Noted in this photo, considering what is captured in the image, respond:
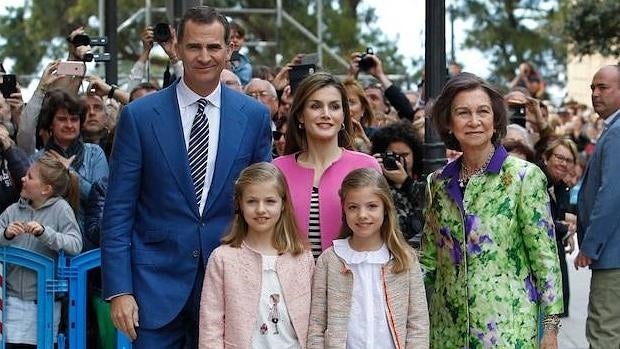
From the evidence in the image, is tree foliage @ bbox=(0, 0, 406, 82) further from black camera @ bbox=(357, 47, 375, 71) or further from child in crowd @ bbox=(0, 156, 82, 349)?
child in crowd @ bbox=(0, 156, 82, 349)

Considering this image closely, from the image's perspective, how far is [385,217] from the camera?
204 inches

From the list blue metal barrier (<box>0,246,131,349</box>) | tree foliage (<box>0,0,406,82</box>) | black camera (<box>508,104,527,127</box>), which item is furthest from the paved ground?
tree foliage (<box>0,0,406,82</box>)

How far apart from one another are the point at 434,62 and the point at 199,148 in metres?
2.48

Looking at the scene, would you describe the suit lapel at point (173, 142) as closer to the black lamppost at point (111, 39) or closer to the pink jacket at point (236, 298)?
the pink jacket at point (236, 298)

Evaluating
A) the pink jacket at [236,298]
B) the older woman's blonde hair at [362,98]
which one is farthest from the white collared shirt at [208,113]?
the older woman's blonde hair at [362,98]

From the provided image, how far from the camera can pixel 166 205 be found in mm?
5051

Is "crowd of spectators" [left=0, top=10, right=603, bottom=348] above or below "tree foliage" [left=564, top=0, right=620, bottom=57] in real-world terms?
below

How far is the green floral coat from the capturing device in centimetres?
500

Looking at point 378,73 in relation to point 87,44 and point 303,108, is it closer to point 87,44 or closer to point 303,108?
point 87,44

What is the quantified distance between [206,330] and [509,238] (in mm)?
1302

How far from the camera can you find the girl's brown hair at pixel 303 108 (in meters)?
5.40

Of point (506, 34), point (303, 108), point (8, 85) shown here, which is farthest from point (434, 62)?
point (506, 34)

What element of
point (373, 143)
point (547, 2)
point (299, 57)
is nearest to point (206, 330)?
point (373, 143)

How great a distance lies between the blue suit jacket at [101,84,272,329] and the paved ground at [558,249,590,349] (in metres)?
5.86
